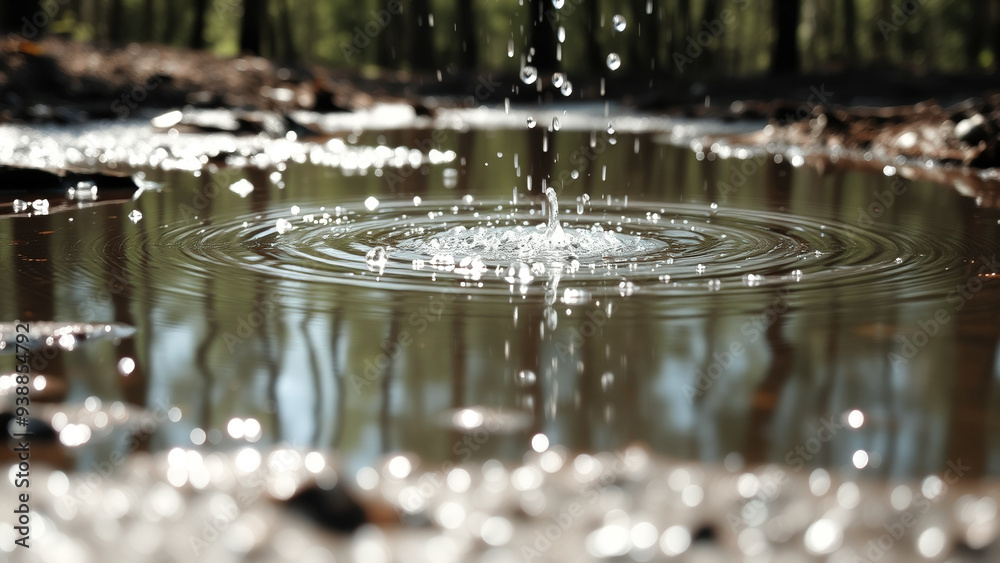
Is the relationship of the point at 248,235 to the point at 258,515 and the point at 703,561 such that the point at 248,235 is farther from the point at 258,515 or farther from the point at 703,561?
the point at 703,561

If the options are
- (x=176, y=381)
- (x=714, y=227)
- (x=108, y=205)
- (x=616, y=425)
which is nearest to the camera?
(x=616, y=425)

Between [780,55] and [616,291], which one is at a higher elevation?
[780,55]

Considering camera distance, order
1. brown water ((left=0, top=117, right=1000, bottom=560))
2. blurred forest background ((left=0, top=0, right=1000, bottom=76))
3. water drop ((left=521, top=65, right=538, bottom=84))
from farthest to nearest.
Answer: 1. blurred forest background ((left=0, top=0, right=1000, bottom=76))
2. water drop ((left=521, top=65, right=538, bottom=84))
3. brown water ((left=0, top=117, right=1000, bottom=560))

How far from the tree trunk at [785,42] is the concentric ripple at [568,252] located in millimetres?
16092

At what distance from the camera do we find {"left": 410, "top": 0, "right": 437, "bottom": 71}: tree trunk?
1182 inches

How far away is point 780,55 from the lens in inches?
829

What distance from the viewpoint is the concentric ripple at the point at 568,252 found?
3.85 metres

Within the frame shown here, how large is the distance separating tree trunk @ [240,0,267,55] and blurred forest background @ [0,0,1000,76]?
0.08ft

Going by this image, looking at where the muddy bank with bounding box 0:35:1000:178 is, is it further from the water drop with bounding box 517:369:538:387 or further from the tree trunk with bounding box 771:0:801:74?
the water drop with bounding box 517:369:538:387

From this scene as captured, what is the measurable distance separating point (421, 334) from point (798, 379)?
41.0 inches

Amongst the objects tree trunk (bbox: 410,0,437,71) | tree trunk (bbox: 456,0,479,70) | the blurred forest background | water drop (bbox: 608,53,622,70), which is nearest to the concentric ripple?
the blurred forest background

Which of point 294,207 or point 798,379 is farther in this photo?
point 294,207

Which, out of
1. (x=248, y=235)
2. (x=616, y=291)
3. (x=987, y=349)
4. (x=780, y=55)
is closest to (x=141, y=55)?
(x=780, y=55)

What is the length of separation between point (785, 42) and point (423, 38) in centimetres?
1339
